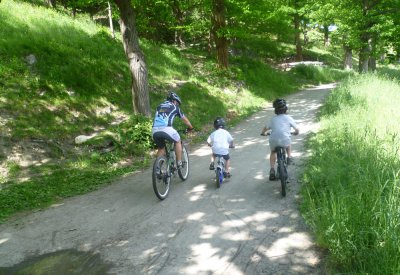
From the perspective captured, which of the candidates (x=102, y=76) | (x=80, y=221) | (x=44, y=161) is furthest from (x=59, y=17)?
(x=80, y=221)

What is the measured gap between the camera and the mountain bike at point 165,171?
681 centimetres

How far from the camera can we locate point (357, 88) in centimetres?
1446

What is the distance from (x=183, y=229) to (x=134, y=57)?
23.8 feet

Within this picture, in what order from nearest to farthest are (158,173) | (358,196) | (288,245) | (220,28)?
(358,196)
(288,245)
(158,173)
(220,28)

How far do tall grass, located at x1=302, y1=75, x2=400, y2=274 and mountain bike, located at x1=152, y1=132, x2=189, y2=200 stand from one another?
278 centimetres

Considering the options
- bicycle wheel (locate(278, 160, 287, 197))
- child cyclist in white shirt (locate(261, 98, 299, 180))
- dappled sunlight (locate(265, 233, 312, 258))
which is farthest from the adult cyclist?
dappled sunlight (locate(265, 233, 312, 258))

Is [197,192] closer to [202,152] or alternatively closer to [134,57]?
[202,152]

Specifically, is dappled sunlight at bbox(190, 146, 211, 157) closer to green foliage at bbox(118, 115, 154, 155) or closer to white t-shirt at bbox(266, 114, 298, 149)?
green foliage at bbox(118, 115, 154, 155)

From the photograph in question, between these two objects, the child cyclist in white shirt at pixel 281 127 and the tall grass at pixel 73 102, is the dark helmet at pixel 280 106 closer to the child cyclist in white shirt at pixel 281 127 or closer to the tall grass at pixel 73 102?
the child cyclist in white shirt at pixel 281 127

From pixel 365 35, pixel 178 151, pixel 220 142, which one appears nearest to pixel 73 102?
pixel 178 151

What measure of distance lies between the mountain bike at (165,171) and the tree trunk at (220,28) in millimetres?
13201

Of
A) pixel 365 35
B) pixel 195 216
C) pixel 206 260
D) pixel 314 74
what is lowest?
pixel 206 260

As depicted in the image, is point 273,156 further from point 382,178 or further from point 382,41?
point 382,41

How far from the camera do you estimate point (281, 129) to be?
6699mm
